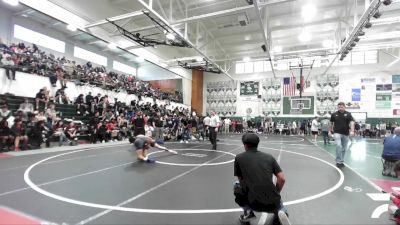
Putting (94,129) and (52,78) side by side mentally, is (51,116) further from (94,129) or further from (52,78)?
(52,78)

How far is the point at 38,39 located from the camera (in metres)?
17.3

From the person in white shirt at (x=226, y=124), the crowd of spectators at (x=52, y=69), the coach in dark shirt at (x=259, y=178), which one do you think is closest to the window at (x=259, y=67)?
the person in white shirt at (x=226, y=124)

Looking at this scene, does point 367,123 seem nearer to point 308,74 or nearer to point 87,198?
point 308,74

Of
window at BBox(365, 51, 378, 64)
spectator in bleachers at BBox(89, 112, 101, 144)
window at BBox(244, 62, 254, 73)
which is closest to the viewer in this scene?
spectator in bleachers at BBox(89, 112, 101, 144)

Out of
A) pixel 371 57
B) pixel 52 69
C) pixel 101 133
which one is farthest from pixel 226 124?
pixel 52 69

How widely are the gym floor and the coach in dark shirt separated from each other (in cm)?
24

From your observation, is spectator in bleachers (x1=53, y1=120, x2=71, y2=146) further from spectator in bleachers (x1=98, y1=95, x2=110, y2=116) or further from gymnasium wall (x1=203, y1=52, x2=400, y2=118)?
gymnasium wall (x1=203, y1=52, x2=400, y2=118)

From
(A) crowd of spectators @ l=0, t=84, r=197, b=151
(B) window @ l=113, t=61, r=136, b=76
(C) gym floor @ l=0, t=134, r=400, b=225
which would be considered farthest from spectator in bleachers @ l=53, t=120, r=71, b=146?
(B) window @ l=113, t=61, r=136, b=76

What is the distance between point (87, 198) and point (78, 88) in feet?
45.2

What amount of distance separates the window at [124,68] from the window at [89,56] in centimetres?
157

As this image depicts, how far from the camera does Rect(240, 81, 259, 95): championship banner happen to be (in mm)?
29922

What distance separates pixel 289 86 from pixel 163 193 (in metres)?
26.6

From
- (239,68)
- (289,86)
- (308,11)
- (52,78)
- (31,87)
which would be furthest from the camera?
(239,68)

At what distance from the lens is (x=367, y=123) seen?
2536 cm
